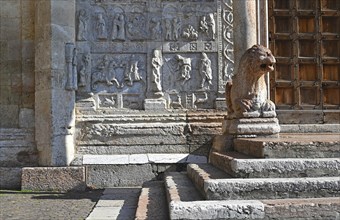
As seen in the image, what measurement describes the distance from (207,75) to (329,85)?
9.23ft

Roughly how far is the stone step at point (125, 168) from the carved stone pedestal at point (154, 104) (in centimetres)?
104

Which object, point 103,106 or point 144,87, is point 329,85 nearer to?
point 144,87

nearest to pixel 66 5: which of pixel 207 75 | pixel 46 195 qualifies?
pixel 207 75

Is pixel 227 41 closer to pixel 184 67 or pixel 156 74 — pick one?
pixel 184 67

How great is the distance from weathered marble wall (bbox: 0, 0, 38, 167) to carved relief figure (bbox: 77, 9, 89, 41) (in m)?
0.91

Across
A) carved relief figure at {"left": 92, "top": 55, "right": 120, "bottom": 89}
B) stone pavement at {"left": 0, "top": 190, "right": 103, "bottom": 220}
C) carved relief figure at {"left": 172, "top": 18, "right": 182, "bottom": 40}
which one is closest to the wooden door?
carved relief figure at {"left": 172, "top": 18, "right": 182, "bottom": 40}

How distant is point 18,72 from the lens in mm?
8320

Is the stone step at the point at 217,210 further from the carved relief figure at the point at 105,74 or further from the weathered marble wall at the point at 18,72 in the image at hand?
the weathered marble wall at the point at 18,72

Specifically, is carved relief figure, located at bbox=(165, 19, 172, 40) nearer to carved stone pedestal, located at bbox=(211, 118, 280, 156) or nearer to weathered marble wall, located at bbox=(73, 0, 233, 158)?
weathered marble wall, located at bbox=(73, 0, 233, 158)

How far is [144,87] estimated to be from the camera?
8.45m

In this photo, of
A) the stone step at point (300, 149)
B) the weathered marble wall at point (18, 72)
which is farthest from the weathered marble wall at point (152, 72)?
the stone step at point (300, 149)

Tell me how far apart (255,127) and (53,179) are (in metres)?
3.68

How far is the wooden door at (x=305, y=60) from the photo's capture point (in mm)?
9086

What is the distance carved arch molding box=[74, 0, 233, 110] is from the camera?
8375mm
